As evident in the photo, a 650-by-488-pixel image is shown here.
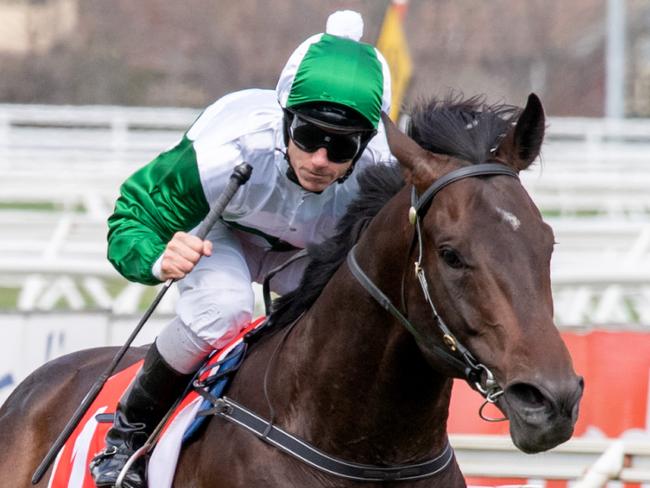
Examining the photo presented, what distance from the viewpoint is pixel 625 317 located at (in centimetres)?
1060

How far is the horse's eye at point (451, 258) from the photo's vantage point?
3420 mm

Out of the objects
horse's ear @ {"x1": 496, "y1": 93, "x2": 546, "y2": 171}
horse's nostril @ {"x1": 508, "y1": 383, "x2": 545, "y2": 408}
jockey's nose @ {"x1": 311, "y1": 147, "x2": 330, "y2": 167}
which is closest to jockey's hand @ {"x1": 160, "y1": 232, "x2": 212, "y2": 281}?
jockey's nose @ {"x1": 311, "y1": 147, "x2": 330, "y2": 167}

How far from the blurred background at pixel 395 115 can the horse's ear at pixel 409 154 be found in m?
0.34

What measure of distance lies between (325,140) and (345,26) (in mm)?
463

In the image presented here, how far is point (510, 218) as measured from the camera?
3385 millimetres

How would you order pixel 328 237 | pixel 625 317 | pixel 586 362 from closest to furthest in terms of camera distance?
pixel 328 237
pixel 586 362
pixel 625 317

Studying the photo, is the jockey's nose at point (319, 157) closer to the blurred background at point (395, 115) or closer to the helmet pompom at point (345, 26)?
the blurred background at point (395, 115)

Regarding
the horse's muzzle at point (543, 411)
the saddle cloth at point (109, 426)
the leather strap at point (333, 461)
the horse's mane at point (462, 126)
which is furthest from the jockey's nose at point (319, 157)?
the horse's muzzle at point (543, 411)

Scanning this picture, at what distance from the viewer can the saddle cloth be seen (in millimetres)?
4215

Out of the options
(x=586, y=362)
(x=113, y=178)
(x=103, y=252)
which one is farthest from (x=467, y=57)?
(x=586, y=362)

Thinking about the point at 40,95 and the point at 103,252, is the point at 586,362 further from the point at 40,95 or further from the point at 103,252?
the point at 40,95

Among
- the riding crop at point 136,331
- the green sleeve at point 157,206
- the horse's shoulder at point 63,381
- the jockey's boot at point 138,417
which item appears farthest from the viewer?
the horse's shoulder at point 63,381

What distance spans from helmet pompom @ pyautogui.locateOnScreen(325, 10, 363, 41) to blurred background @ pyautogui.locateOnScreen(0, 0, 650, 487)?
284 millimetres

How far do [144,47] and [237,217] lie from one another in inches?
1400
